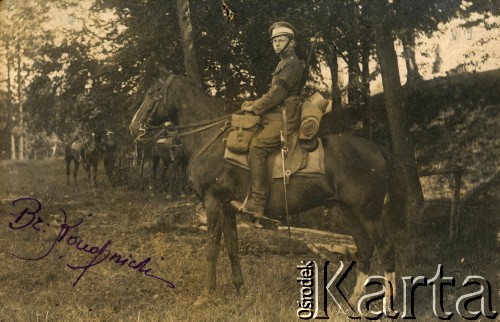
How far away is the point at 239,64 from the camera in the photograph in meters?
7.57

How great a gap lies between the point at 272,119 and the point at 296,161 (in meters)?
0.58

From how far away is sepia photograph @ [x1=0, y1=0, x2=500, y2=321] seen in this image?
606 cm

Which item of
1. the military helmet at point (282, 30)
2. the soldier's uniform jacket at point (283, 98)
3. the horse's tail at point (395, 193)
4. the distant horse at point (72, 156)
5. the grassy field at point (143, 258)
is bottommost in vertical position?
the grassy field at point (143, 258)

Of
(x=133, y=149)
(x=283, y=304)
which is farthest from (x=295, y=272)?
(x=133, y=149)

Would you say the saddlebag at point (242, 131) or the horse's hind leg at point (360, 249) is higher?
the saddlebag at point (242, 131)

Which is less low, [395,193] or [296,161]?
[296,161]

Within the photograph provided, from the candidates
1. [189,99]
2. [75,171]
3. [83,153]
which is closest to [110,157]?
[75,171]

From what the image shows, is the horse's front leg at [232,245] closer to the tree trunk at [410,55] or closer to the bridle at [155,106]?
the bridle at [155,106]

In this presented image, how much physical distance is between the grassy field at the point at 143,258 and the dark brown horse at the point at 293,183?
0.43 m

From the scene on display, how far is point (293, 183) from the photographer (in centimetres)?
612

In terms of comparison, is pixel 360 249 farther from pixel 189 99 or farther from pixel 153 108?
pixel 153 108

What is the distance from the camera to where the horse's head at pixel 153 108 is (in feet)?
21.0
